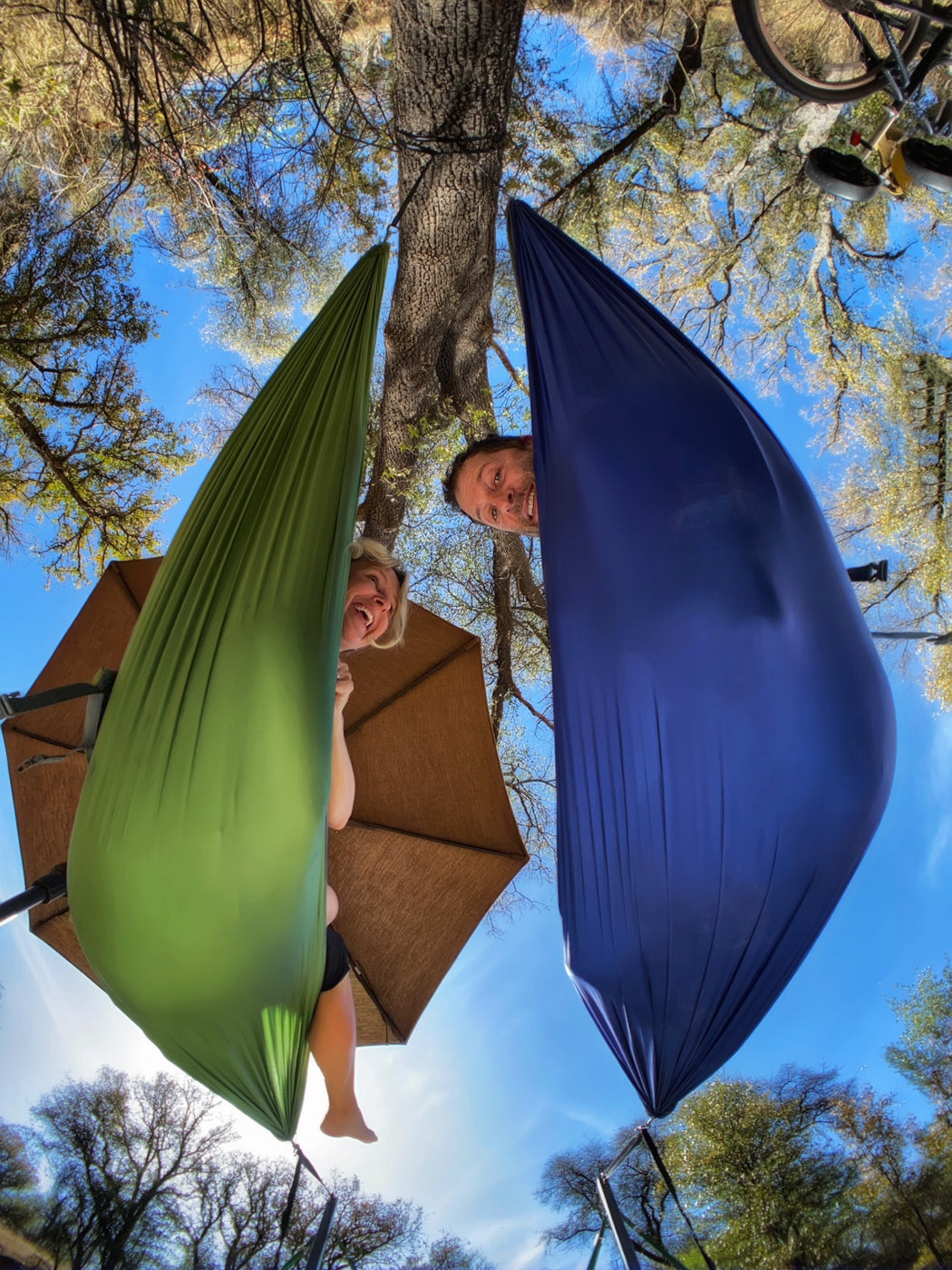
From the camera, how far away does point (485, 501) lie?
3.01 m

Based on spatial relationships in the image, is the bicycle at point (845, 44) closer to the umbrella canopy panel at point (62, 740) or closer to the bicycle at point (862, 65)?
the bicycle at point (862, 65)

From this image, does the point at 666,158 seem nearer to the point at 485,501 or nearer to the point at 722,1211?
the point at 485,501

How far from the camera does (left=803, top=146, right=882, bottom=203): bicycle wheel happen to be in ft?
12.3

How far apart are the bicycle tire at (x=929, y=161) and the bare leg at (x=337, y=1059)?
466 cm

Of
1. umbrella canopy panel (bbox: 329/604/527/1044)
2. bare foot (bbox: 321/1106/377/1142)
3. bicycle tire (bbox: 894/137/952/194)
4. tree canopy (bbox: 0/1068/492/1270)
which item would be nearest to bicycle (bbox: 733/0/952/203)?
bicycle tire (bbox: 894/137/952/194)

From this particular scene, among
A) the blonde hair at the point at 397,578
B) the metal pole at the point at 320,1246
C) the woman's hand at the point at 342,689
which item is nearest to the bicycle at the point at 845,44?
the blonde hair at the point at 397,578

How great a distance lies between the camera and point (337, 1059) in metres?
2.30

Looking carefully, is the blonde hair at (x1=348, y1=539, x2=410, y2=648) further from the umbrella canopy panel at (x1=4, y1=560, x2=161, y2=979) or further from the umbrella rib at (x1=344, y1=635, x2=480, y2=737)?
the umbrella canopy panel at (x1=4, y1=560, x2=161, y2=979)

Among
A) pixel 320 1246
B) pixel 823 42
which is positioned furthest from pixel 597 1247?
pixel 823 42

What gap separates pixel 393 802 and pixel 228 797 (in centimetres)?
142

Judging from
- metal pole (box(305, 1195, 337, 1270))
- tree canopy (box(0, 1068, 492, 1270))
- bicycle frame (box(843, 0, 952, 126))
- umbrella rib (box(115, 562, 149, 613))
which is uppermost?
bicycle frame (box(843, 0, 952, 126))

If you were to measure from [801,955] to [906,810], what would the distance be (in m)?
5.21

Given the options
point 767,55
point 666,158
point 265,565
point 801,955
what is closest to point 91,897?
point 265,565

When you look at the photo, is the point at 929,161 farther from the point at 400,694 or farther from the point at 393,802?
the point at 393,802
